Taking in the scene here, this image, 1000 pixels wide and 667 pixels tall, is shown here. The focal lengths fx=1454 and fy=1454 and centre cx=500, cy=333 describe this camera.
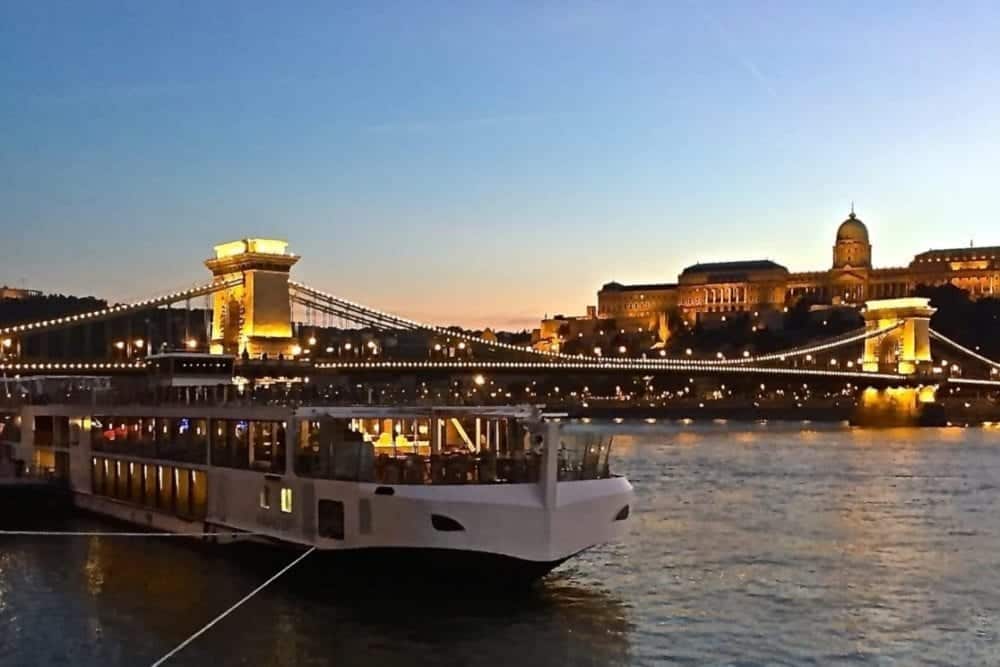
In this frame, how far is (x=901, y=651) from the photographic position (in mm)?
15930

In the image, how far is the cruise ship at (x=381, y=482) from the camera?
16.6 meters

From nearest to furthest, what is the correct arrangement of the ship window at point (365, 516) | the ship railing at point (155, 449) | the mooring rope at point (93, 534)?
the ship window at point (365, 516) → the mooring rope at point (93, 534) → the ship railing at point (155, 449)

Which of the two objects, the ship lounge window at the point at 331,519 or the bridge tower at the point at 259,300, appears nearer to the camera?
the ship lounge window at the point at 331,519

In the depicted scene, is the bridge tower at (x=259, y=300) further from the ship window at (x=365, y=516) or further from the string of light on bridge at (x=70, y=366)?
the ship window at (x=365, y=516)

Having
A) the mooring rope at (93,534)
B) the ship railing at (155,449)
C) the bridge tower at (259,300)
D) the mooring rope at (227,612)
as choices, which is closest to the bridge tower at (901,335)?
the bridge tower at (259,300)

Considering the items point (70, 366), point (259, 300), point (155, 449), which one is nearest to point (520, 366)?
point (259, 300)

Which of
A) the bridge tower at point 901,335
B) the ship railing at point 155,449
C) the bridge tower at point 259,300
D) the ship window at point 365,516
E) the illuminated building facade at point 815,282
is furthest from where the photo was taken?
the illuminated building facade at point 815,282

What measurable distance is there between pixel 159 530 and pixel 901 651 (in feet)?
39.6

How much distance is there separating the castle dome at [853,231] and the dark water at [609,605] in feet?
451

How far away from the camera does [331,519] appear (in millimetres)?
17906

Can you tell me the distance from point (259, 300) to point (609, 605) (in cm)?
4857

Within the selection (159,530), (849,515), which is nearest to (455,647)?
(159,530)

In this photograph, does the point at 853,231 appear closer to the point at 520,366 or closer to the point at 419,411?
the point at 520,366

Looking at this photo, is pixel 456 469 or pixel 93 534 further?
pixel 93 534
